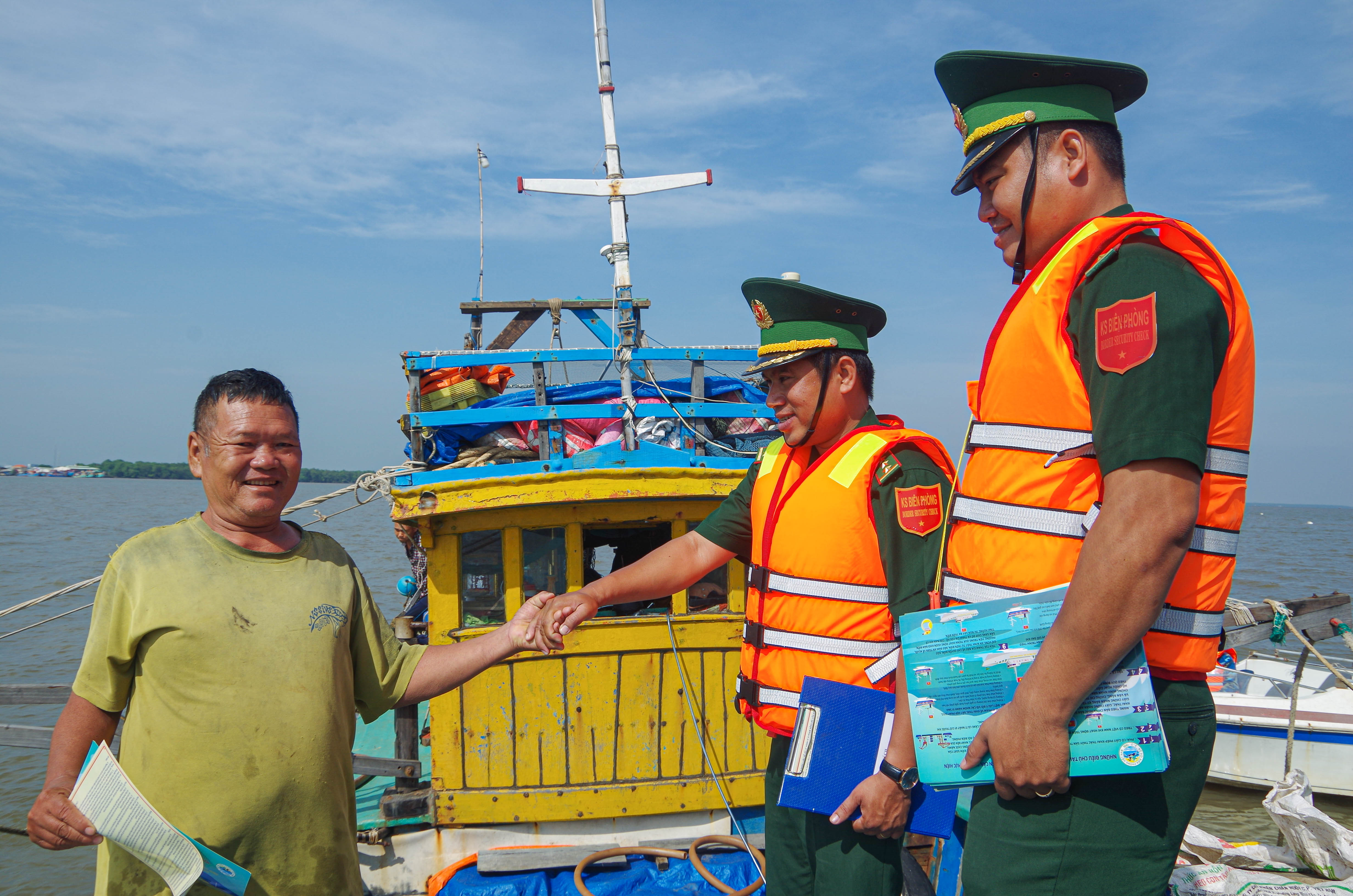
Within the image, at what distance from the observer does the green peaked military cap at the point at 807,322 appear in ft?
9.11

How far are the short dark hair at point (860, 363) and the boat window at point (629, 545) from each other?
220 cm

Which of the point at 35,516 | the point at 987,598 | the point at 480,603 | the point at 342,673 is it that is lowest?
the point at 35,516

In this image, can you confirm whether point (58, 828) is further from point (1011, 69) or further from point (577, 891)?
point (577, 891)

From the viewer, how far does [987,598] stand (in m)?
1.52

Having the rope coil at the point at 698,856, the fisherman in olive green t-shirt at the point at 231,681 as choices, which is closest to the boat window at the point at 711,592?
the rope coil at the point at 698,856

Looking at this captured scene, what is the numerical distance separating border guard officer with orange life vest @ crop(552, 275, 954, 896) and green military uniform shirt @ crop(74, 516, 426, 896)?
2.63 feet

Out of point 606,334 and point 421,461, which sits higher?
point 606,334

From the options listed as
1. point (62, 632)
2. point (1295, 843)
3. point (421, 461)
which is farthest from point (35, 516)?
point (1295, 843)

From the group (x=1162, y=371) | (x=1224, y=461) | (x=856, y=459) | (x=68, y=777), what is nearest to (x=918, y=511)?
(x=856, y=459)

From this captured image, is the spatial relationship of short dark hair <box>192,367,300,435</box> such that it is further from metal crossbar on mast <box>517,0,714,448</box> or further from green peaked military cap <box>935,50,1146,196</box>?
metal crossbar on mast <box>517,0,714,448</box>

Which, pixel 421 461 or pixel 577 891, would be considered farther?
pixel 421 461

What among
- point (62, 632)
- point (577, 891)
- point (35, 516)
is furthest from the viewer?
point (35, 516)

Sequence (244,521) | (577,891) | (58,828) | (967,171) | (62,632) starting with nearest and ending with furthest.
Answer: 1. (967,171)
2. (58,828)
3. (244,521)
4. (577,891)
5. (62,632)

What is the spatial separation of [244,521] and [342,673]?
50 centimetres
